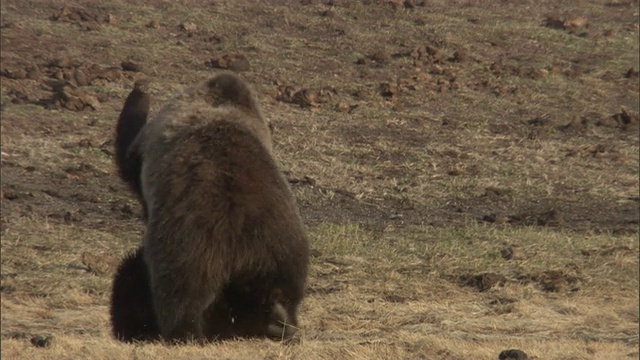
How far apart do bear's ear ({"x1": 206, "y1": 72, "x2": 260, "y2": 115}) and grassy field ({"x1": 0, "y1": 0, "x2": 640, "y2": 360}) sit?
1378 millimetres

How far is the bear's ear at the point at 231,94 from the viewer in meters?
6.82

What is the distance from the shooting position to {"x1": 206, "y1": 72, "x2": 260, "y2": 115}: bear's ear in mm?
6816

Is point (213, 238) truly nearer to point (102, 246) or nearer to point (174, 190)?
point (174, 190)

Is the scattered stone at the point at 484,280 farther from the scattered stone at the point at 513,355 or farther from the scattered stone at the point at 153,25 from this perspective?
the scattered stone at the point at 153,25

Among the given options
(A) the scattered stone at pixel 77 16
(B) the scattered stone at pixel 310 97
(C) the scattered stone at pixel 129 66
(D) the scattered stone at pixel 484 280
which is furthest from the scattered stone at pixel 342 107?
(D) the scattered stone at pixel 484 280

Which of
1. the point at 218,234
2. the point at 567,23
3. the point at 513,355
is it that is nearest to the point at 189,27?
the point at 567,23

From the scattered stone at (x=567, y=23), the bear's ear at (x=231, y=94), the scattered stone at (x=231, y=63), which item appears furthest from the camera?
the scattered stone at (x=567, y=23)

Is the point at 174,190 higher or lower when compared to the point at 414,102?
higher

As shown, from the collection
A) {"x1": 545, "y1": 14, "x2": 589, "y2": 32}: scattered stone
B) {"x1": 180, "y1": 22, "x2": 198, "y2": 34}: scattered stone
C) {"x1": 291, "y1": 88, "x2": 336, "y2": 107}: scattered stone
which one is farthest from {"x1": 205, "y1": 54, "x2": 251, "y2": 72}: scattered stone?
{"x1": 545, "y1": 14, "x2": 589, "y2": 32}: scattered stone

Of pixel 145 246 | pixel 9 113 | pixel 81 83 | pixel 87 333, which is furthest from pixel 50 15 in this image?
pixel 145 246

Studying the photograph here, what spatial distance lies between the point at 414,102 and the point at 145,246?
474 inches

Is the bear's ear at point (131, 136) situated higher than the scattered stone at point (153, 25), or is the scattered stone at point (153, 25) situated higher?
the bear's ear at point (131, 136)

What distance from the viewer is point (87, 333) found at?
8.47m

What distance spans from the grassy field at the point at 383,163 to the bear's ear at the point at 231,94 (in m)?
1.38
